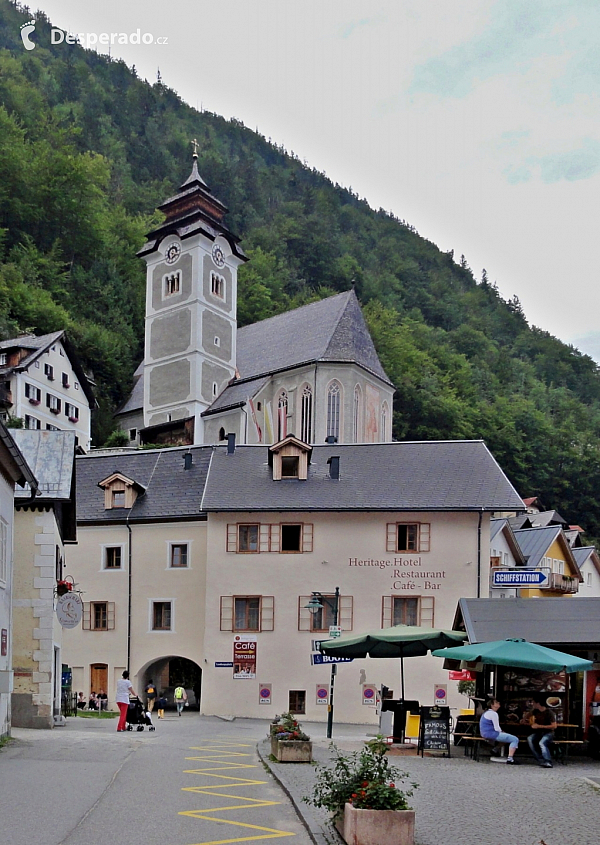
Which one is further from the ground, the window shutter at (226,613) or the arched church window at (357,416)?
the arched church window at (357,416)

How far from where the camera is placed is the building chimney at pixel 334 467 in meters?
40.2

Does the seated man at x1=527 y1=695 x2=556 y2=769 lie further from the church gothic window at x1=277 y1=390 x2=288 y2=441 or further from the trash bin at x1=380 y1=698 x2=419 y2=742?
the church gothic window at x1=277 y1=390 x2=288 y2=441

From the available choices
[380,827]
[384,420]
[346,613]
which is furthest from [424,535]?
[384,420]

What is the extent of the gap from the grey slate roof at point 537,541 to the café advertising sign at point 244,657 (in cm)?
2050

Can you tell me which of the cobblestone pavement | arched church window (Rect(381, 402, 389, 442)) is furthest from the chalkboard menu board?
arched church window (Rect(381, 402, 389, 442))

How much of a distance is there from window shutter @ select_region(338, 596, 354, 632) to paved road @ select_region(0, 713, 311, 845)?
1638cm

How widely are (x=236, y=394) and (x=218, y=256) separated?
11249 millimetres

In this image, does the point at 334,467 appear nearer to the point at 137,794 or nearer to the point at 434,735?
the point at 434,735

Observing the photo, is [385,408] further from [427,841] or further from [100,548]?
[427,841]

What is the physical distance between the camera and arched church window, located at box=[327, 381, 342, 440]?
7175 centimetres

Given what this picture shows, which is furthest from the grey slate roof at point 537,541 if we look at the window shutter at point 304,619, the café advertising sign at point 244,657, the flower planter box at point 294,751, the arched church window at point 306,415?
the flower planter box at point 294,751

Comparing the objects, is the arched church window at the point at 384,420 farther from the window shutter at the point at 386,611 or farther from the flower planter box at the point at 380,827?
the flower planter box at the point at 380,827

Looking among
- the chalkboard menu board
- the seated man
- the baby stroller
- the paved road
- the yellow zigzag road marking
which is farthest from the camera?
the baby stroller

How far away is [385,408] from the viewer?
7706cm
